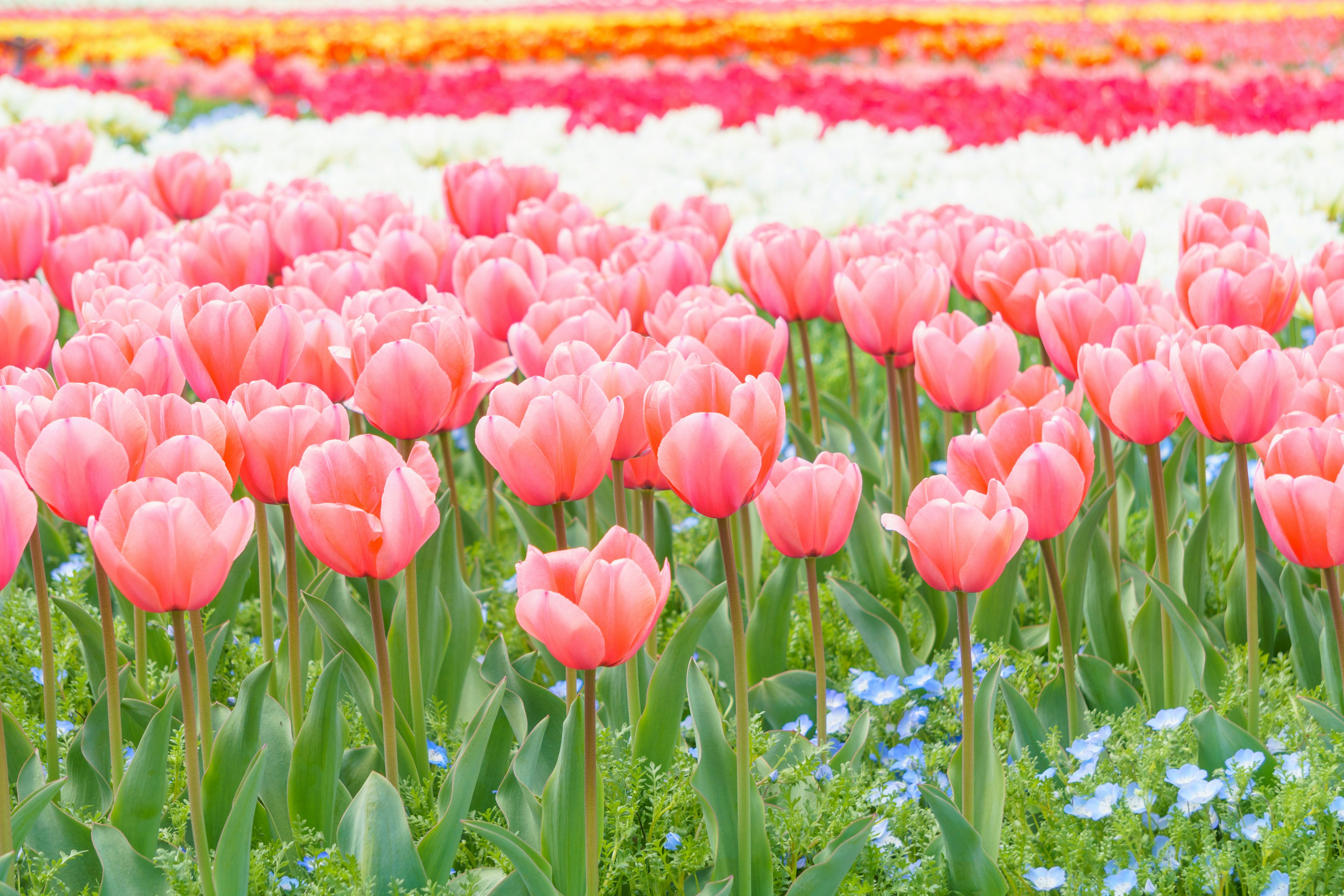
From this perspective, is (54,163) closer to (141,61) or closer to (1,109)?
(1,109)

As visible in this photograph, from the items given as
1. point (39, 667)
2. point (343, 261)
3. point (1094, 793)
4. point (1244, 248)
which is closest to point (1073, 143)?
point (1244, 248)

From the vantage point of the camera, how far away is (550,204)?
3.29m

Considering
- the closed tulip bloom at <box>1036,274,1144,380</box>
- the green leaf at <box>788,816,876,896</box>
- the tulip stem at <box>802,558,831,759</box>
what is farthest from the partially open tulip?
the closed tulip bloom at <box>1036,274,1144,380</box>

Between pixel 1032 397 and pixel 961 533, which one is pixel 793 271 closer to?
pixel 1032 397

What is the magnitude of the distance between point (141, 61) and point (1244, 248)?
12932 millimetres

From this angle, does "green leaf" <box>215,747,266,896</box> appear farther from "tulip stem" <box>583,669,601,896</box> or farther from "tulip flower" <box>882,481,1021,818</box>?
"tulip flower" <box>882,481,1021,818</box>

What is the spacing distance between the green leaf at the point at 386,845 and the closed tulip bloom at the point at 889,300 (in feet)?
3.81

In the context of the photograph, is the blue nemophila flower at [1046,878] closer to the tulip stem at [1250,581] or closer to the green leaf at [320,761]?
the tulip stem at [1250,581]

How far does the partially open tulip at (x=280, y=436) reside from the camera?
57.4 inches

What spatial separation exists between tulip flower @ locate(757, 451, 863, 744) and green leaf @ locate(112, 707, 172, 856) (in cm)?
82

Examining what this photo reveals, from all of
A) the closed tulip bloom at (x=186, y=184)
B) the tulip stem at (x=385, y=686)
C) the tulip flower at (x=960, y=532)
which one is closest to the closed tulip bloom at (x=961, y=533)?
the tulip flower at (x=960, y=532)

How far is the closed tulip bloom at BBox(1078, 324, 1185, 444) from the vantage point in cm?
170

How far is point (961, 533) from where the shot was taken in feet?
4.58

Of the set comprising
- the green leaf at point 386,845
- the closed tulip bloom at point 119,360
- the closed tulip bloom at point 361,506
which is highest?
the closed tulip bloom at point 119,360
